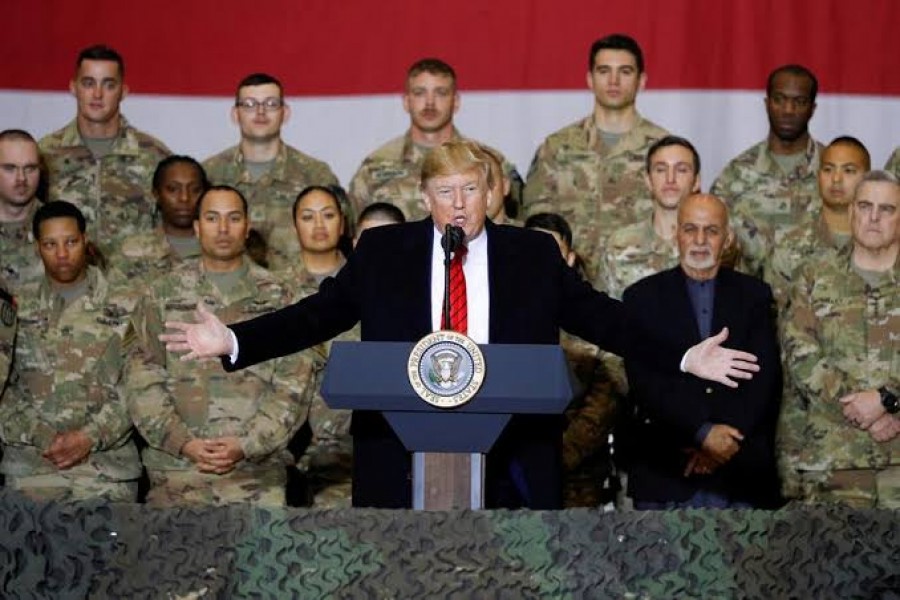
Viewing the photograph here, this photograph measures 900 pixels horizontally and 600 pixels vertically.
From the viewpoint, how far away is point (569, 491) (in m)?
5.98

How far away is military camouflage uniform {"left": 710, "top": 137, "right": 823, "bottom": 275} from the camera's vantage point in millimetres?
6512

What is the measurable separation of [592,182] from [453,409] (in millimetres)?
3343

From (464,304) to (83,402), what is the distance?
2.46 metres

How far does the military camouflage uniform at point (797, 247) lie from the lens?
20.6 ft

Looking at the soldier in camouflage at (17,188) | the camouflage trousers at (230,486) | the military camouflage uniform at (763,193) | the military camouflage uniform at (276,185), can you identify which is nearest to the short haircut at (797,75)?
the military camouflage uniform at (763,193)

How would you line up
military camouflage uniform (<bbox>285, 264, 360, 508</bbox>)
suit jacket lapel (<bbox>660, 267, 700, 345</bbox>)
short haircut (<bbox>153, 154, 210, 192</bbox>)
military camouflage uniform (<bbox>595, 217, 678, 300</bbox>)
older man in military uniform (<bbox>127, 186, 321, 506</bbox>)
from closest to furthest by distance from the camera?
suit jacket lapel (<bbox>660, 267, 700, 345</bbox>) < older man in military uniform (<bbox>127, 186, 321, 506</bbox>) < military camouflage uniform (<bbox>285, 264, 360, 508</bbox>) < military camouflage uniform (<bbox>595, 217, 678, 300</bbox>) < short haircut (<bbox>153, 154, 210, 192</bbox>)

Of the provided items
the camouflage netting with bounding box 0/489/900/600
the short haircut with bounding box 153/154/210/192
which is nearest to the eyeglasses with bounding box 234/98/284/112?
the short haircut with bounding box 153/154/210/192

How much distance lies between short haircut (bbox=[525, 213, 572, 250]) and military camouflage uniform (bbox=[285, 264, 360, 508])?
0.78 metres

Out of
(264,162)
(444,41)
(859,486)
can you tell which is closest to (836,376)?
(859,486)

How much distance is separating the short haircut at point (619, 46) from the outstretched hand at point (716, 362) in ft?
10.4

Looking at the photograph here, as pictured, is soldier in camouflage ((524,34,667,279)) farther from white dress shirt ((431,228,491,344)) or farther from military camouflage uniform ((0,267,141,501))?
white dress shirt ((431,228,491,344))

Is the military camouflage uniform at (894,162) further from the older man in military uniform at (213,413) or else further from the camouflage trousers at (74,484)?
the camouflage trousers at (74,484)

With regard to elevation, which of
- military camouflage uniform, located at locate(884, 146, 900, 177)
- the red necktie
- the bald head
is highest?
military camouflage uniform, located at locate(884, 146, 900, 177)

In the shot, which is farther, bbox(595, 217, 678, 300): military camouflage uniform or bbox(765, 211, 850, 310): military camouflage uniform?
bbox(765, 211, 850, 310): military camouflage uniform
